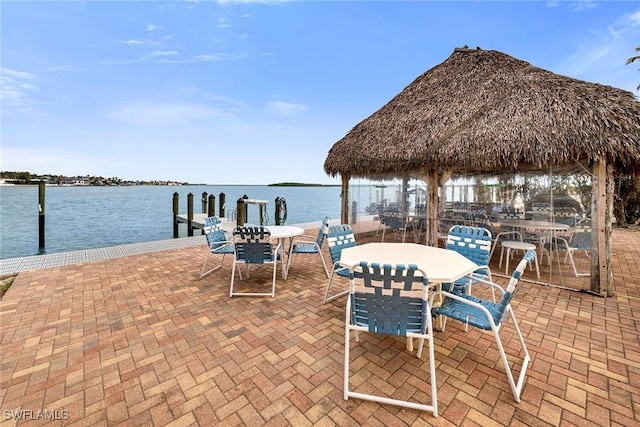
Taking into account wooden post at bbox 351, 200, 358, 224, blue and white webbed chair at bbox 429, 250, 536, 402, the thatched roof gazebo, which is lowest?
blue and white webbed chair at bbox 429, 250, 536, 402

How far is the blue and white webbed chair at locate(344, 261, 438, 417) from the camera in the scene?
5.75 ft

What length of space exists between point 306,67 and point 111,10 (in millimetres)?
8165

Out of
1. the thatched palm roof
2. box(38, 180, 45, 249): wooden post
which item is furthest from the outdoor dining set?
box(38, 180, 45, 249): wooden post

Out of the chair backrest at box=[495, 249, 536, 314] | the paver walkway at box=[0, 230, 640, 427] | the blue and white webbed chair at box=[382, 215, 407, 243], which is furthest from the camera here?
the blue and white webbed chair at box=[382, 215, 407, 243]

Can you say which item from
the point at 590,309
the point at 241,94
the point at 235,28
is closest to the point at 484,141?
the point at 590,309

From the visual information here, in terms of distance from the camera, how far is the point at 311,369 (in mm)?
2168

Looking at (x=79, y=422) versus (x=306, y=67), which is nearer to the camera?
(x=79, y=422)

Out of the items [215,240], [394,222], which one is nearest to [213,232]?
[215,240]

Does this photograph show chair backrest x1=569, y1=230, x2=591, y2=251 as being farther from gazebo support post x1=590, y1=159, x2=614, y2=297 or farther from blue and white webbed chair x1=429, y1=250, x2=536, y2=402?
blue and white webbed chair x1=429, y1=250, x2=536, y2=402

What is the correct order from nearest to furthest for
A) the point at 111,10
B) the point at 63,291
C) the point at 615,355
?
the point at 615,355 < the point at 63,291 < the point at 111,10

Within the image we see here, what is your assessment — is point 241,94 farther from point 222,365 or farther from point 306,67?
point 222,365

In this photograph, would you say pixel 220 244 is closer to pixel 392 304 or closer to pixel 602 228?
pixel 392 304

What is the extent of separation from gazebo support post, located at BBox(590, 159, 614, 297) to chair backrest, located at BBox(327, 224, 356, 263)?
372 centimetres

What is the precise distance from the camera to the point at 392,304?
183cm
